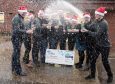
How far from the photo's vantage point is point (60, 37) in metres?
12.1

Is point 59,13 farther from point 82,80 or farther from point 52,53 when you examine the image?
point 82,80

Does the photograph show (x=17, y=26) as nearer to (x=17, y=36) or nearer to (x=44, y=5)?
(x=17, y=36)

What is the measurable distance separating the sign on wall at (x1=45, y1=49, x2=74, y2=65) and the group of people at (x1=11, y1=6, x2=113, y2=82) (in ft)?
0.64

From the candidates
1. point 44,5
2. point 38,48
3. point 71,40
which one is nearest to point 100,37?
point 71,40

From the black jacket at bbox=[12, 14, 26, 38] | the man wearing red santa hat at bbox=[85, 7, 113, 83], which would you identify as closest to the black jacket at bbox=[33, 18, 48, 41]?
the black jacket at bbox=[12, 14, 26, 38]

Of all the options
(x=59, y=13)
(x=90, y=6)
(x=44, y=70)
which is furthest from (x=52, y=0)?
(x=44, y=70)

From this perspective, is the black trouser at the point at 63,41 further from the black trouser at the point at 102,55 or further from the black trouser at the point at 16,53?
the black trouser at the point at 16,53

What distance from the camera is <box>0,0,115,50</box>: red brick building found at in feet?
68.4

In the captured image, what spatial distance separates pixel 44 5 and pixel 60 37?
38.6ft

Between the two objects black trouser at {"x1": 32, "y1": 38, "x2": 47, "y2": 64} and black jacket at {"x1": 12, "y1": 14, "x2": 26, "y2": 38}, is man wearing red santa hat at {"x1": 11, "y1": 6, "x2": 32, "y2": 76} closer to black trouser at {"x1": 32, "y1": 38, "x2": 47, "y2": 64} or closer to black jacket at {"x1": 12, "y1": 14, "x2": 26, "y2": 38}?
black jacket at {"x1": 12, "y1": 14, "x2": 26, "y2": 38}

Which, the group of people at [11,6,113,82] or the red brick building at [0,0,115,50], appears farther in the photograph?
the red brick building at [0,0,115,50]

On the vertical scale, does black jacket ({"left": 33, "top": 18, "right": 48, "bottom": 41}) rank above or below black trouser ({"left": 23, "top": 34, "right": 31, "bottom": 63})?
above

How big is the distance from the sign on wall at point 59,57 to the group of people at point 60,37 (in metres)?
0.19

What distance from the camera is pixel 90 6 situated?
20.7 m
